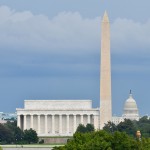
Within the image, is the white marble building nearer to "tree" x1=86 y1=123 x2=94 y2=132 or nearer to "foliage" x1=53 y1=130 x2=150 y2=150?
"tree" x1=86 y1=123 x2=94 y2=132

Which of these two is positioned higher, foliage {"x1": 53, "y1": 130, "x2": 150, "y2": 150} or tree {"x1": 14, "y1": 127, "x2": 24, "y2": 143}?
tree {"x1": 14, "y1": 127, "x2": 24, "y2": 143}

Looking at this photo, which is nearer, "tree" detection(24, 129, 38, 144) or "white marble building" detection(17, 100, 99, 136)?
"tree" detection(24, 129, 38, 144)

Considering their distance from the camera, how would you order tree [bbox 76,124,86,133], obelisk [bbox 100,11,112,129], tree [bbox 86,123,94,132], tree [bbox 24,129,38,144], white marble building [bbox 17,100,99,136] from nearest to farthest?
1. tree [bbox 24,129,38,144]
2. tree [bbox 76,124,86,133]
3. obelisk [bbox 100,11,112,129]
4. tree [bbox 86,123,94,132]
5. white marble building [bbox 17,100,99,136]

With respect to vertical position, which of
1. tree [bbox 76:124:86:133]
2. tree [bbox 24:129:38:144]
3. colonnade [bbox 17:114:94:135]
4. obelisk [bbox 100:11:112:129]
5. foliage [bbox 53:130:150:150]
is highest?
obelisk [bbox 100:11:112:129]

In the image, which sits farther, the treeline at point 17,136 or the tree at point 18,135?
the tree at point 18,135

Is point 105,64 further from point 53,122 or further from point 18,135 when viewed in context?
point 53,122

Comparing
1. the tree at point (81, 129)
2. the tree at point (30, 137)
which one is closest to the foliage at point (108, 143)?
the tree at point (30, 137)

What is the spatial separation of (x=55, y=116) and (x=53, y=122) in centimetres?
146

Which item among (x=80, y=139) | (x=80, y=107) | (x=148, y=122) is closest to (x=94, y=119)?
(x=80, y=107)

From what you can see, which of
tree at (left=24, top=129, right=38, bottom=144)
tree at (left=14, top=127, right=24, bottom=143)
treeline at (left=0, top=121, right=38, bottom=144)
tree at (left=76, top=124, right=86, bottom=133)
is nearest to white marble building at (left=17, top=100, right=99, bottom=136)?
tree at (left=76, top=124, right=86, bottom=133)

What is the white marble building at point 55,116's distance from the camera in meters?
165

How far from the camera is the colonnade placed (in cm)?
16462

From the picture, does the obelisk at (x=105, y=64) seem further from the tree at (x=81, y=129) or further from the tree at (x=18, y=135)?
the tree at (x=18, y=135)

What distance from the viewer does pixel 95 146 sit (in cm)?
7131
